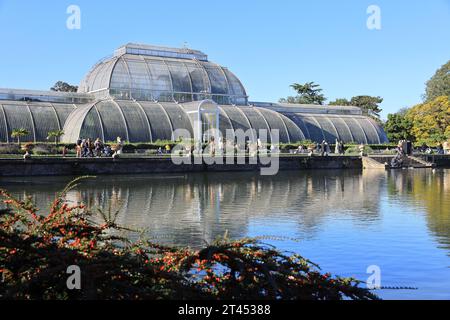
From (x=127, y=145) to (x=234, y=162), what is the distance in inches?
463

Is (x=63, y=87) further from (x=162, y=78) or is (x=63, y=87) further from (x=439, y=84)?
(x=439, y=84)

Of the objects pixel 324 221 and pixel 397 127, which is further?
pixel 397 127

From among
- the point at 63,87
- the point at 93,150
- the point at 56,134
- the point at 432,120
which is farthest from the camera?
the point at 63,87

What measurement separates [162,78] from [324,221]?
189ft

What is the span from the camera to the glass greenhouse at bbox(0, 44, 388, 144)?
5912cm

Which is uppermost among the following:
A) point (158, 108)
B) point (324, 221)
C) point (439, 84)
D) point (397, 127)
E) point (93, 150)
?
point (439, 84)

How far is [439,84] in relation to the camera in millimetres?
120250

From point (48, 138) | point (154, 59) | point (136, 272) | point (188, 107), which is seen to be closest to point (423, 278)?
point (136, 272)

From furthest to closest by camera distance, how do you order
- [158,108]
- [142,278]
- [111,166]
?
1. [158,108]
2. [111,166]
3. [142,278]

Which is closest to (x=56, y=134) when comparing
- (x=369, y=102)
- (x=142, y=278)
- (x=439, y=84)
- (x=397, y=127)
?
(x=397, y=127)

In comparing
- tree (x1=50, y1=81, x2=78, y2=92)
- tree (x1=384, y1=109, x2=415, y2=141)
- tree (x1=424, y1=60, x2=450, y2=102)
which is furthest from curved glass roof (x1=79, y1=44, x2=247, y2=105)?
tree (x1=424, y1=60, x2=450, y2=102)

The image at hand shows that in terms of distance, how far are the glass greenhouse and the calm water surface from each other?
103 feet

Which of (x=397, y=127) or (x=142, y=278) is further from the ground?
(x=397, y=127)
